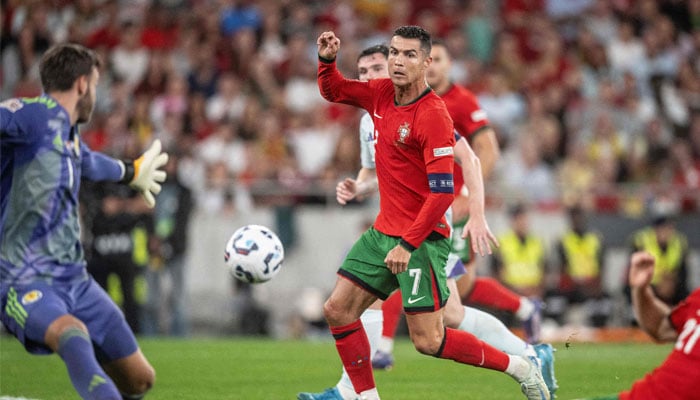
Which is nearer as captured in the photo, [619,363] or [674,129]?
[619,363]

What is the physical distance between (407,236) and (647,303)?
1.90 meters

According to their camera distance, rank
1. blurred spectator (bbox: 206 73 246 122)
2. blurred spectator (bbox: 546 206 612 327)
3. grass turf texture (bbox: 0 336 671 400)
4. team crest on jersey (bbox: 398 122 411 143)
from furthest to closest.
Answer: blurred spectator (bbox: 206 73 246 122) < blurred spectator (bbox: 546 206 612 327) < grass turf texture (bbox: 0 336 671 400) < team crest on jersey (bbox: 398 122 411 143)

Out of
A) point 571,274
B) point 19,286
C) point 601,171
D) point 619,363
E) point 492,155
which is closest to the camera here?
point 19,286

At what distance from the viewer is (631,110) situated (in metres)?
19.1

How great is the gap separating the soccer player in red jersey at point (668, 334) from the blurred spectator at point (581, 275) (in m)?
10.6

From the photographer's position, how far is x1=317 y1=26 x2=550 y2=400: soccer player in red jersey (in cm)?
687

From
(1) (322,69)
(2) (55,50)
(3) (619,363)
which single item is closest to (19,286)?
(2) (55,50)

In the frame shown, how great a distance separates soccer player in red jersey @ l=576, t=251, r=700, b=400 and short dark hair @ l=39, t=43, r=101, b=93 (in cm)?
338

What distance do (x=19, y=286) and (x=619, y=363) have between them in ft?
24.3

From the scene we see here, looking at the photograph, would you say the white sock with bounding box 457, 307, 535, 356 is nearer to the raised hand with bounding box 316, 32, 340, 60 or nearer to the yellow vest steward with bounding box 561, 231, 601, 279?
the raised hand with bounding box 316, 32, 340, 60

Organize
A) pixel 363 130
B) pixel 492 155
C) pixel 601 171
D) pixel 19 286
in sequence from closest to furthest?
1. pixel 19 286
2. pixel 363 130
3. pixel 492 155
4. pixel 601 171

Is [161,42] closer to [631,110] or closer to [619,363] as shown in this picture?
[631,110]

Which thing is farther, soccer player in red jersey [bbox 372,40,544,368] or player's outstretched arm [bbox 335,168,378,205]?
soccer player in red jersey [bbox 372,40,544,368]

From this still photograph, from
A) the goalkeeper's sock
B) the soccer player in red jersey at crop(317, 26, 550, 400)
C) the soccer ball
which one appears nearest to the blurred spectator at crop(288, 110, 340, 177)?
the soccer ball
